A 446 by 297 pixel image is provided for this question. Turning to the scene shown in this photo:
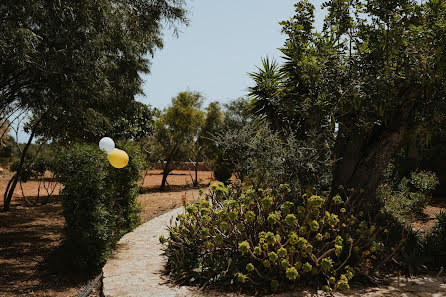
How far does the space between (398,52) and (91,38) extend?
20.0ft

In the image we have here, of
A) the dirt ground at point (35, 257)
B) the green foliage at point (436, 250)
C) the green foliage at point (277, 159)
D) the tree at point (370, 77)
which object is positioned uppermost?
the tree at point (370, 77)

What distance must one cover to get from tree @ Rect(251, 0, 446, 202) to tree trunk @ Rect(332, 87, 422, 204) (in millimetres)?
18

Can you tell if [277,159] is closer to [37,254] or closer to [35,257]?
[35,257]

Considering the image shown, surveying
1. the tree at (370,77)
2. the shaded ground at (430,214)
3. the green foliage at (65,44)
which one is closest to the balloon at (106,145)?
the green foliage at (65,44)

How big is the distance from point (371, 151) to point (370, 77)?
1.60 m

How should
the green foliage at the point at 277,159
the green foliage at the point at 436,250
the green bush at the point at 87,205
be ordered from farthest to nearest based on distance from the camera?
the green bush at the point at 87,205
the green foliage at the point at 436,250
the green foliage at the point at 277,159

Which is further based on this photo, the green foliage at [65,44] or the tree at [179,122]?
the tree at [179,122]

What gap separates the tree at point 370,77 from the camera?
19.7 ft

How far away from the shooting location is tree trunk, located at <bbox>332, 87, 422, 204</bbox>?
693 cm

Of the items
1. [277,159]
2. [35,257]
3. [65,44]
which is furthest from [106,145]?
[277,159]

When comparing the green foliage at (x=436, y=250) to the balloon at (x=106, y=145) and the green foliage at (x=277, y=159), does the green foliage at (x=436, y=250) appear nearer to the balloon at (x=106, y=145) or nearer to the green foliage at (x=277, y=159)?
the green foliage at (x=277, y=159)

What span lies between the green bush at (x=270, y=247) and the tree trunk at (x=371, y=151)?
117 centimetres

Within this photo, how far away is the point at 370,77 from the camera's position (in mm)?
6125

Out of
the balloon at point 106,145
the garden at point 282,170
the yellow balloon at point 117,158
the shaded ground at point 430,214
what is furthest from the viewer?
the shaded ground at point 430,214
